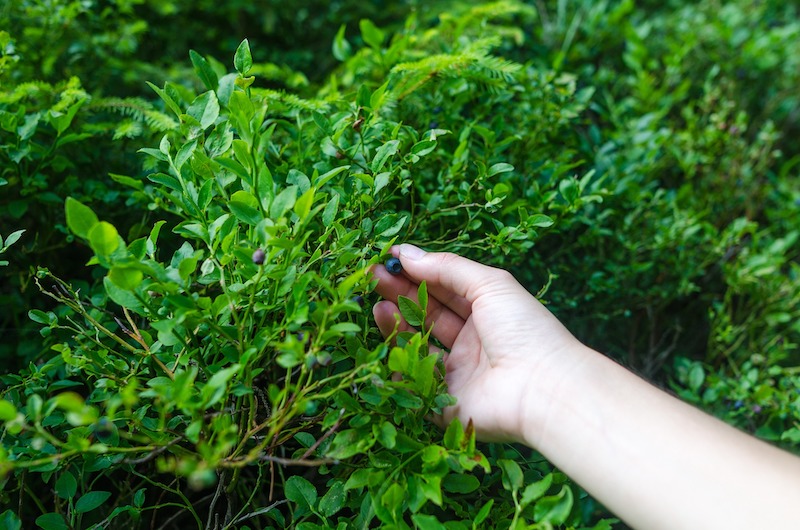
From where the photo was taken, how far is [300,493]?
0.93 m

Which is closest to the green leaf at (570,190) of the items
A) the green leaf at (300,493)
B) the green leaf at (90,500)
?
the green leaf at (300,493)

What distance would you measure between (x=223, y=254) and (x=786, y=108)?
101 inches

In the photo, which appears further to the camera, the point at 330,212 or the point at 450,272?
the point at 450,272

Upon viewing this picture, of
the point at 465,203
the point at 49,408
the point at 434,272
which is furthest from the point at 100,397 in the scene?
the point at 465,203

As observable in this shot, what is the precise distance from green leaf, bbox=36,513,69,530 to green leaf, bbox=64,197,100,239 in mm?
486

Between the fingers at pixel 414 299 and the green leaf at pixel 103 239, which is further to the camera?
the fingers at pixel 414 299

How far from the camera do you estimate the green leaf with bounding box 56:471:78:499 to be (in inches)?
36.0

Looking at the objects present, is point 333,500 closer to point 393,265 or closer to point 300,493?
point 300,493

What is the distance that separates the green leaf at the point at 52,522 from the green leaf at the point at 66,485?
4 centimetres

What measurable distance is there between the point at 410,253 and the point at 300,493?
443 mm

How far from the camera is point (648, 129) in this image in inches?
77.9

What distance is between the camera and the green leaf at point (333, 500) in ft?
2.98

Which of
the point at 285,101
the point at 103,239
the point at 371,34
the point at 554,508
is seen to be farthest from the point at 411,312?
the point at 371,34

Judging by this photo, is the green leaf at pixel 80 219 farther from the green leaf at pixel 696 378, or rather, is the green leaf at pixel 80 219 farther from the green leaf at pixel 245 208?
the green leaf at pixel 696 378
